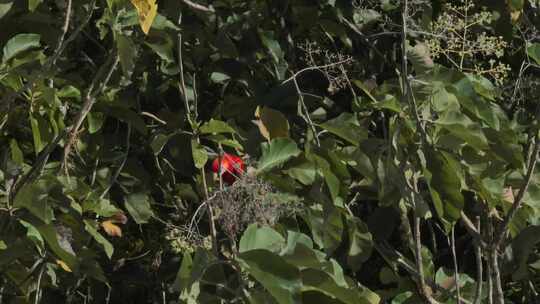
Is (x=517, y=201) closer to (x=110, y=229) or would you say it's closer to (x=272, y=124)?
(x=272, y=124)

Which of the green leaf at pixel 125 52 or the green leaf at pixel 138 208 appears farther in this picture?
the green leaf at pixel 138 208

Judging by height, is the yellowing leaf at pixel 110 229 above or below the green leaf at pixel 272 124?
below

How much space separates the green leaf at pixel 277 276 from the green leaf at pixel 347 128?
481 mm

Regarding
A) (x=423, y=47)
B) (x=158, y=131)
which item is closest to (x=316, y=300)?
(x=423, y=47)

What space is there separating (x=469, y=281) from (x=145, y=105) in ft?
2.88

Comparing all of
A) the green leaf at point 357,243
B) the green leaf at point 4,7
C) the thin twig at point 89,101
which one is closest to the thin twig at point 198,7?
the thin twig at point 89,101

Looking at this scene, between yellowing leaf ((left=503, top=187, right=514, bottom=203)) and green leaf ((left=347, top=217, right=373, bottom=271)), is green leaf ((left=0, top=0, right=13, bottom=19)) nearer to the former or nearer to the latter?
green leaf ((left=347, top=217, right=373, bottom=271))

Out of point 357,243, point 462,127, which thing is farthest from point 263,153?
point 462,127

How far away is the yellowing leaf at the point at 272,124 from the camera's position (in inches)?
85.0

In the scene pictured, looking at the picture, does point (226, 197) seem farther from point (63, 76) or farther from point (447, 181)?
point (63, 76)

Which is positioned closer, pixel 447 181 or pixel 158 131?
pixel 447 181

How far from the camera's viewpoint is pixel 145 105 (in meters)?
2.62

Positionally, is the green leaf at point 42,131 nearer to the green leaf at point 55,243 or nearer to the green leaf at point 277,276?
the green leaf at point 55,243

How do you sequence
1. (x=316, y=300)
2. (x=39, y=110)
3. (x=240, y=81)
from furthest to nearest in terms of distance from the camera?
(x=240, y=81) → (x=39, y=110) → (x=316, y=300)
